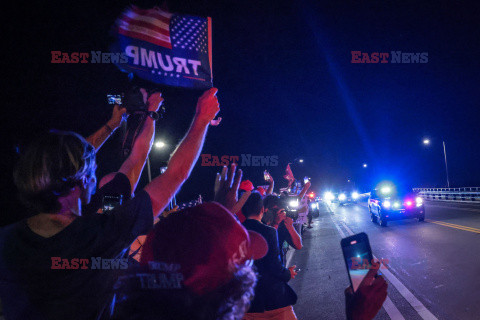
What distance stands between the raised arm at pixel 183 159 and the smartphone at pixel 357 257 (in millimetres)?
1028

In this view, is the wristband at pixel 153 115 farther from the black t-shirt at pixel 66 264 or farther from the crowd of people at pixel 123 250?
the black t-shirt at pixel 66 264

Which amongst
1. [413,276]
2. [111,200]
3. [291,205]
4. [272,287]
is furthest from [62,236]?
[291,205]

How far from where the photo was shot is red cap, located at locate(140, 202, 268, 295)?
973 millimetres

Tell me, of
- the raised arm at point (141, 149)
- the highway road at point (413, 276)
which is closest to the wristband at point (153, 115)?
the raised arm at point (141, 149)

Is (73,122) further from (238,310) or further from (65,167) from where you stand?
(238,310)

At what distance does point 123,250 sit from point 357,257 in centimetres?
131

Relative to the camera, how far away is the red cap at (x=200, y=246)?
38.3 inches

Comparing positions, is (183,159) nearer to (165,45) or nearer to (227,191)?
(227,191)

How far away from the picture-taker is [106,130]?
243cm

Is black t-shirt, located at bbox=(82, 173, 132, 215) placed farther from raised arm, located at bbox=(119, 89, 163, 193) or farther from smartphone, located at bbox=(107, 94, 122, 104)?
smartphone, located at bbox=(107, 94, 122, 104)

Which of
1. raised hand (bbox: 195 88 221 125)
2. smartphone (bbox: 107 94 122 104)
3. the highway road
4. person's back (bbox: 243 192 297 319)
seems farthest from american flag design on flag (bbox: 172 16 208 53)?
the highway road

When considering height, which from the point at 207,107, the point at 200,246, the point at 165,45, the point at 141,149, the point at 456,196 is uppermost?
the point at 165,45

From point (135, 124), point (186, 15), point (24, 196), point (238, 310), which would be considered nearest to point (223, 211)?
point (238, 310)

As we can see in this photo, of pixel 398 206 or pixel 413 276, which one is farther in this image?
pixel 398 206
